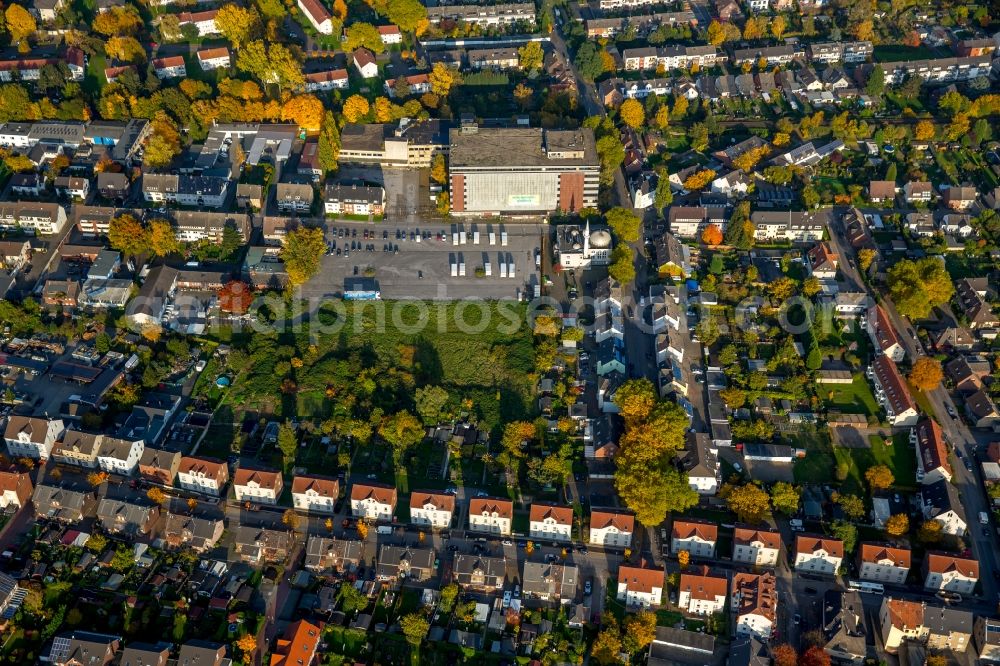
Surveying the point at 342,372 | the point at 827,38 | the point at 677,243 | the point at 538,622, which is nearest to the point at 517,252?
the point at 677,243

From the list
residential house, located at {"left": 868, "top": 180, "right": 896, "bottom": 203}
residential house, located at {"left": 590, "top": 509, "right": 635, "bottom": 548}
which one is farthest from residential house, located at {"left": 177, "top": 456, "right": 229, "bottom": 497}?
residential house, located at {"left": 868, "top": 180, "right": 896, "bottom": 203}

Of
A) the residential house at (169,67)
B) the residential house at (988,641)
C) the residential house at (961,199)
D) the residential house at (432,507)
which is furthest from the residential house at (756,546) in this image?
the residential house at (169,67)

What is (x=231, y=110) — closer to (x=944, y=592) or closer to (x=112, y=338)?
(x=112, y=338)

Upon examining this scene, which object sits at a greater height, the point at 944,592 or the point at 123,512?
the point at 123,512

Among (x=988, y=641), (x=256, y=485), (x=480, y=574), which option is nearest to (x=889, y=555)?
(x=988, y=641)

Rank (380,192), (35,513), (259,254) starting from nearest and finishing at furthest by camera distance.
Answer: (35,513) < (259,254) < (380,192)

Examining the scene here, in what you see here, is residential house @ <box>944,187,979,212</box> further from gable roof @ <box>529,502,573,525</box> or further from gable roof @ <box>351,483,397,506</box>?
gable roof @ <box>351,483,397,506</box>
